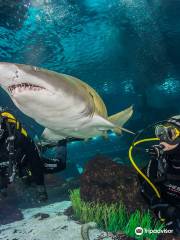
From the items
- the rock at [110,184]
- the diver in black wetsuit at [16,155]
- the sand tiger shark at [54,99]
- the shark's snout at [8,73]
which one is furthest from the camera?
the rock at [110,184]

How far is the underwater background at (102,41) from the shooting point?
1182 cm

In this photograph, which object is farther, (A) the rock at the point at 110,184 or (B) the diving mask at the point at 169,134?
(A) the rock at the point at 110,184

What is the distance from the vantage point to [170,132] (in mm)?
3490

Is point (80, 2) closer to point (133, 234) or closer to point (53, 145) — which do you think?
point (53, 145)

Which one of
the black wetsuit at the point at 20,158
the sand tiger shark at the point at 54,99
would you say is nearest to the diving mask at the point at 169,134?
the sand tiger shark at the point at 54,99

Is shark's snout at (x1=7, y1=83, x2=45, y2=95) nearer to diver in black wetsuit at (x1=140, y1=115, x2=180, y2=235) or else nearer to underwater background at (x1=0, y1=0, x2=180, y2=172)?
diver in black wetsuit at (x1=140, y1=115, x2=180, y2=235)

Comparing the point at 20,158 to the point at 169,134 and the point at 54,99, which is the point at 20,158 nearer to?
the point at 54,99

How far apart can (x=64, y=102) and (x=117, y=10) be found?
9.69 m

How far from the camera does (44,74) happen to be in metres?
3.80

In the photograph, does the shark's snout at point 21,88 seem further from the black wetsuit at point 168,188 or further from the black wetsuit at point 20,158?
the black wetsuit at point 168,188

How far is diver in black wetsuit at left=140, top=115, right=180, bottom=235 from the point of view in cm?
343

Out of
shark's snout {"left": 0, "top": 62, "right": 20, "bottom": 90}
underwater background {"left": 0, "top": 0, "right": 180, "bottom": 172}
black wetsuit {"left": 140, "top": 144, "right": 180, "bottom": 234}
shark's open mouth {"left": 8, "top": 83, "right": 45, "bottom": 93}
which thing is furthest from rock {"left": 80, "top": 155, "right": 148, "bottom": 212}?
underwater background {"left": 0, "top": 0, "right": 180, "bottom": 172}

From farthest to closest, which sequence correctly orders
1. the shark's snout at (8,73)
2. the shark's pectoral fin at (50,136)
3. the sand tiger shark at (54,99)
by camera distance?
the shark's pectoral fin at (50,136) < the sand tiger shark at (54,99) < the shark's snout at (8,73)

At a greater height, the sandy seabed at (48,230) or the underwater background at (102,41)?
the underwater background at (102,41)
